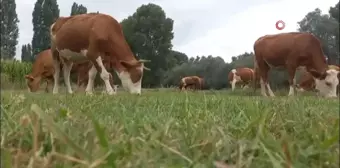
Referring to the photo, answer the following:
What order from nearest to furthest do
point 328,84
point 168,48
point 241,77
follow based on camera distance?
point 328,84
point 241,77
point 168,48

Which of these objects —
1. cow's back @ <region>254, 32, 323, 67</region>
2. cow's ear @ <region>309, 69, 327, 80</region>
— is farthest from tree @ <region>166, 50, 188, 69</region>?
cow's ear @ <region>309, 69, 327, 80</region>

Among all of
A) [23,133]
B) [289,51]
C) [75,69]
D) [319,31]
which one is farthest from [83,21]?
[319,31]

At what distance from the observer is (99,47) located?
35.6ft

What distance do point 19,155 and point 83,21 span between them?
35.1 feet

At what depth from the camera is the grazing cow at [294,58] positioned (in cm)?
1411

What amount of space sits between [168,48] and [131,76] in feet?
112

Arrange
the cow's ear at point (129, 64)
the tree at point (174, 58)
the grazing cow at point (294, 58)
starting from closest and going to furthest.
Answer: the cow's ear at point (129, 64) → the grazing cow at point (294, 58) → the tree at point (174, 58)

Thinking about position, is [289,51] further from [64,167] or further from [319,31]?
[319,31]

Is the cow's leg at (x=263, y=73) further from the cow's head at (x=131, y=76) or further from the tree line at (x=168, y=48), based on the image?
the tree line at (x=168, y=48)

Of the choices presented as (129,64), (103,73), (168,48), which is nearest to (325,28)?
(168,48)

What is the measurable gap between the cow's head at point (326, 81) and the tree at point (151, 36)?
26.0 meters

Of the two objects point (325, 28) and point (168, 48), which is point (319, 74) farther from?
point (168, 48)

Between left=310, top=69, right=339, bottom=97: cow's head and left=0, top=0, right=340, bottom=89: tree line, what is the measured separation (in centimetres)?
1050

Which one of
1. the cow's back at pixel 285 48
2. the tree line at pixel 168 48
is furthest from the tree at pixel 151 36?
the cow's back at pixel 285 48
